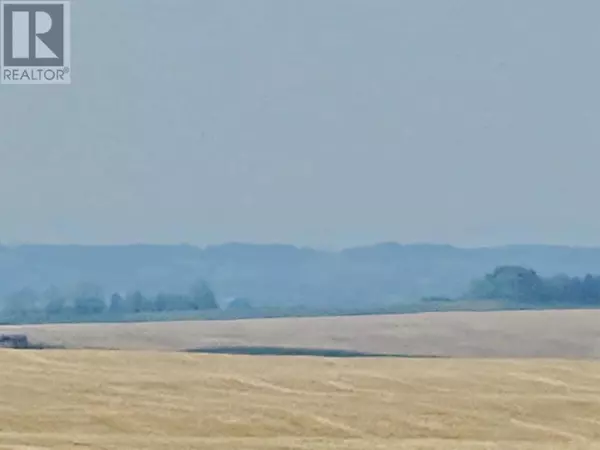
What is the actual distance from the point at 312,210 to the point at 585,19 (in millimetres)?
229

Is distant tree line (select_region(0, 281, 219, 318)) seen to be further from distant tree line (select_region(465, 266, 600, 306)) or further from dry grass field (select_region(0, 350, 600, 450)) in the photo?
distant tree line (select_region(465, 266, 600, 306))

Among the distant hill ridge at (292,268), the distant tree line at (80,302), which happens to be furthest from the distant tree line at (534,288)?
the distant tree line at (80,302)

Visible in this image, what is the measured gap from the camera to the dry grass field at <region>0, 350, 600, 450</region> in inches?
20.0

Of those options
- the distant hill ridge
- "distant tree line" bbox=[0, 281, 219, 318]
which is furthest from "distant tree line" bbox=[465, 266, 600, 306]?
"distant tree line" bbox=[0, 281, 219, 318]

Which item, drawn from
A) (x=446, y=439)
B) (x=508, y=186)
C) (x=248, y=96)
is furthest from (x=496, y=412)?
(x=248, y=96)

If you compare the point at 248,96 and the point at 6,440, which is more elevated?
the point at 248,96

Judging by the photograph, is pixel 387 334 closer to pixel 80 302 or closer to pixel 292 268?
pixel 292 268

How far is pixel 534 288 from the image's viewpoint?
558 mm

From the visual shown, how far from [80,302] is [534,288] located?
1.01 feet

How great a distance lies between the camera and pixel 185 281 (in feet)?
1.83

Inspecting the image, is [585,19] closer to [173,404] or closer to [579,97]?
[579,97]

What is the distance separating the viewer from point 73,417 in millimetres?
519

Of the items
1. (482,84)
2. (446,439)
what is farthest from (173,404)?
(482,84)

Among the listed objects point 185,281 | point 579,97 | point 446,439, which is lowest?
point 446,439
